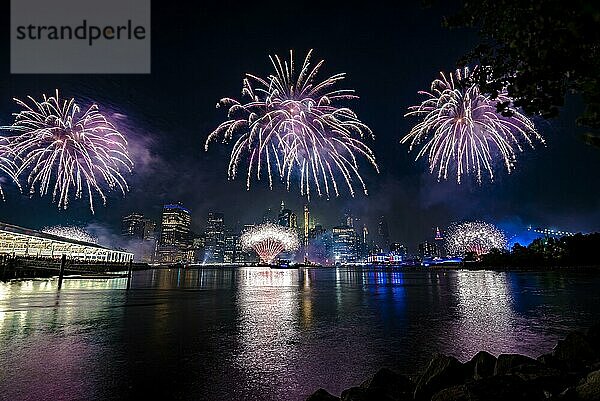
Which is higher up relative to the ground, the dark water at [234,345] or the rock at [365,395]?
the rock at [365,395]

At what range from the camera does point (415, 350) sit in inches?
492

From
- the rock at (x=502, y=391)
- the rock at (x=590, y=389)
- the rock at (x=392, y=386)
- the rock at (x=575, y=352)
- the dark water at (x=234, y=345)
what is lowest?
the dark water at (x=234, y=345)

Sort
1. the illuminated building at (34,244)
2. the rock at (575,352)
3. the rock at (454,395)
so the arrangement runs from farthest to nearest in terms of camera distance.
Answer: the illuminated building at (34,244)
the rock at (575,352)
the rock at (454,395)

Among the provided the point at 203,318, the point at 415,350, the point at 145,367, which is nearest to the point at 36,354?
the point at 145,367

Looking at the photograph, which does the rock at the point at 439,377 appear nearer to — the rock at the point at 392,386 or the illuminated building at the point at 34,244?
the rock at the point at 392,386

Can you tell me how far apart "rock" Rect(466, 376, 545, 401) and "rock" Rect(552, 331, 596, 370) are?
3.44 m

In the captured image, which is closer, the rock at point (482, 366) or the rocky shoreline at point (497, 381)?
the rocky shoreline at point (497, 381)

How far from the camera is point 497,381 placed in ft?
18.9

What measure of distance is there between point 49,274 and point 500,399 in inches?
3029

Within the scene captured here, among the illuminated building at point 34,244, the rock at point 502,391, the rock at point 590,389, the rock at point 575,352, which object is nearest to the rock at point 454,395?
the rock at point 502,391

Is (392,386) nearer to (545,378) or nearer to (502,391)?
(502,391)

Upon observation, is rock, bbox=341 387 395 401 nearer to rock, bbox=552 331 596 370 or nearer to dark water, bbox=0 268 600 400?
dark water, bbox=0 268 600 400

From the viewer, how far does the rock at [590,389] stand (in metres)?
5.07

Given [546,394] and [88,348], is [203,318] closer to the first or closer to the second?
[88,348]
